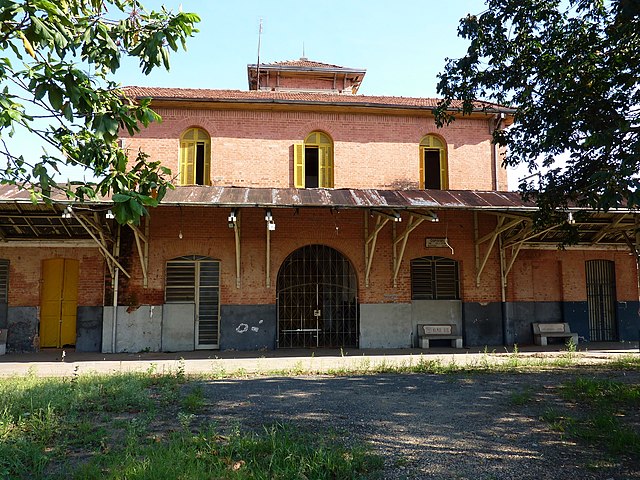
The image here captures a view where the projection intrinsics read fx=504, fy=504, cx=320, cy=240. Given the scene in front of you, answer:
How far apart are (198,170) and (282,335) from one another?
5.42 m

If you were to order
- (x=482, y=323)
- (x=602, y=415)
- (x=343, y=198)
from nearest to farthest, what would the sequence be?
(x=602, y=415) → (x=343, y=198) → (x=482, y=323)

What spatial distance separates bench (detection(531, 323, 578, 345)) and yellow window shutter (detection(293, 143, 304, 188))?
26.6ft

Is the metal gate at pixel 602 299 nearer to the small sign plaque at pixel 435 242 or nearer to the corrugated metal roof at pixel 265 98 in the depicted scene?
the small sign plaque at pixel 435 242

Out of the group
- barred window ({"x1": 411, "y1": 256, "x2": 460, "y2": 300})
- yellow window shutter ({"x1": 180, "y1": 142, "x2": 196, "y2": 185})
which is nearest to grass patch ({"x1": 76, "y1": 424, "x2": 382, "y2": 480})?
barred window ({"x1": 411, "y1": 256, "x2": 460, "y2": 300})

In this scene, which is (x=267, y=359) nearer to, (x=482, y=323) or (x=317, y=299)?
(x=317, y=299)

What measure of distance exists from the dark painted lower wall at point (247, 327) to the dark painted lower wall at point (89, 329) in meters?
3.26

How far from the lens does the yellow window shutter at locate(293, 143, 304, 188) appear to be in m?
14.8

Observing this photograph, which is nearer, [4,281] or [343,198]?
[343,198]

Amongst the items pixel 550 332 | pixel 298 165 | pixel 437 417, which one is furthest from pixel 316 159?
pixel 437 417

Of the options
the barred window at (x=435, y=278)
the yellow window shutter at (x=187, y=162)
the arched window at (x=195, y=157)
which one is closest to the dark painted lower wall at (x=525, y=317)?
the barred window at (x=435, y=278)

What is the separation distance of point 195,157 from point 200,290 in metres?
3.95

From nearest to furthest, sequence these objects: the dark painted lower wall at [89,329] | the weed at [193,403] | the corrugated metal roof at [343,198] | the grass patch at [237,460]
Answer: the grass patch at [237,460] → the weed at [193,403] → the corrugated metal roof at [343,198] → the dark painted lower wall at [89,329]

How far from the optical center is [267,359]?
11.9 m

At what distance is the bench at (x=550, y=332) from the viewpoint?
1467 cm
